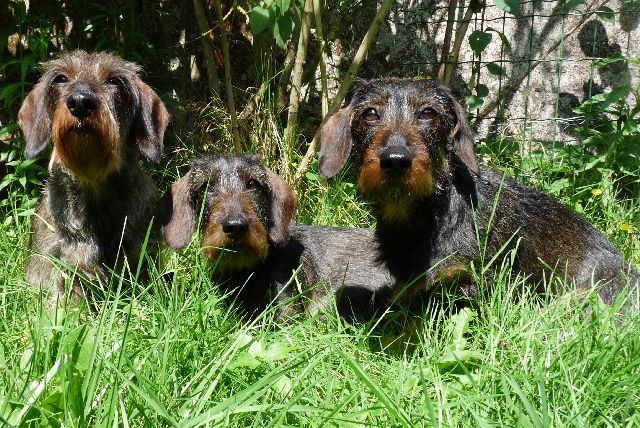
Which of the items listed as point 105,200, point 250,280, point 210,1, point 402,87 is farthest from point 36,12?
point 402,87

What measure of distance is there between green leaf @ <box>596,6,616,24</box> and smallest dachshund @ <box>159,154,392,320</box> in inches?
108

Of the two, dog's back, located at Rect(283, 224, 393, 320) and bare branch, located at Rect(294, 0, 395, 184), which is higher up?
bare branch, located at Rect(294, 0, 395, 184)

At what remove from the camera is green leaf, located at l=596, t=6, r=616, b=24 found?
566 cm

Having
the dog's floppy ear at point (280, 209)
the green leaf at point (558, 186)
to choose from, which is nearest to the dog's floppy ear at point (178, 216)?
the dog's floppy ear at point (280, 209)

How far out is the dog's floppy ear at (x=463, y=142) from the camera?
3734 millimetres

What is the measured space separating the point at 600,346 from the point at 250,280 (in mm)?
2073

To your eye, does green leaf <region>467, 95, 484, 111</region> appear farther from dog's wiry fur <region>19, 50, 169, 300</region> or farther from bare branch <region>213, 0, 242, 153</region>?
dog's wiry fur <region>19, 50, 169, 300</region>

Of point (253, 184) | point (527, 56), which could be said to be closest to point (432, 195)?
point (253, 184)

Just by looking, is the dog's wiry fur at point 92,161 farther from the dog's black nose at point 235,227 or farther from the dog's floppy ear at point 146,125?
the dog's black nose at point 235,227

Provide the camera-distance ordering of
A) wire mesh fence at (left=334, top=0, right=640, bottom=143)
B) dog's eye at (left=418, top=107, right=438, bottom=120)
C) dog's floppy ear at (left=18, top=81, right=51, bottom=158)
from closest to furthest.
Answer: dog's eye at (left=418, top=107, right=438, bottom=120) < dog's floppy ear at (left=18, top=81, right=51, bottom=158) < wire mesh fence at (left=334, top=0, right=640, bottom=143)

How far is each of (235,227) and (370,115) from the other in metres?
0.90

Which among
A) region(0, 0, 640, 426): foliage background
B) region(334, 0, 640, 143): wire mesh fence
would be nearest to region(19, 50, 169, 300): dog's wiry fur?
region(0, 0, 640, 426): foliage background

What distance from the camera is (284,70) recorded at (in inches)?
233

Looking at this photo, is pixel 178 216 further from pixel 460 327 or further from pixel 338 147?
pixel 460 327
